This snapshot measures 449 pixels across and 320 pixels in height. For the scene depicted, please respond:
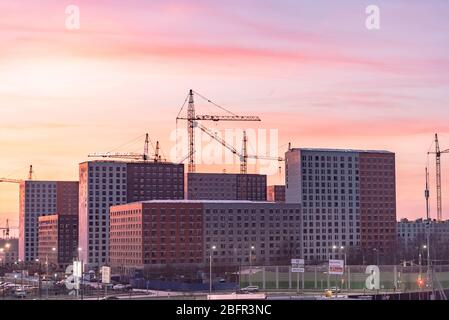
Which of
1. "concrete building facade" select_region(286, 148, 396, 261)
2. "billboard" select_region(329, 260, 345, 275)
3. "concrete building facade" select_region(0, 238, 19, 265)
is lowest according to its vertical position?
"concrete building facade" select_region(0, 238, 19, 265)

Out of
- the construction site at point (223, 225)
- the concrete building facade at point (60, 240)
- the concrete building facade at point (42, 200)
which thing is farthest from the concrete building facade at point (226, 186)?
the concrete building facade at point (60, 240)

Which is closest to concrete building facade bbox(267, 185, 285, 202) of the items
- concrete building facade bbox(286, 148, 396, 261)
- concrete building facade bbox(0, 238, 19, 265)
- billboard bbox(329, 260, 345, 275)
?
concrete building facade bbox(0, 238, 19, 265)

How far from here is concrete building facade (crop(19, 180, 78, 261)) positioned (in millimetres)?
180125

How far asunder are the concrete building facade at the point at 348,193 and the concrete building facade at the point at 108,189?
28.0m

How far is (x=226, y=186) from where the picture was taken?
18225 centimetres

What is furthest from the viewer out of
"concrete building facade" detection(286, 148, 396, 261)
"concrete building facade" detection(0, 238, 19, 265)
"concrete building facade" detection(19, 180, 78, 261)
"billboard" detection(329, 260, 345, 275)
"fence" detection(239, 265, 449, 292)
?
"concrete building facade" detection(19, 180, 78, 261)

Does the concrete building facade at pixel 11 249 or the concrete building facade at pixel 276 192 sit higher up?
the concrete building facade at pixel 276 192

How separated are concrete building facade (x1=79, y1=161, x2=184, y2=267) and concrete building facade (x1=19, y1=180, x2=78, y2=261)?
37.7 m

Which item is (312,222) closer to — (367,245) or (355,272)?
(367,245)

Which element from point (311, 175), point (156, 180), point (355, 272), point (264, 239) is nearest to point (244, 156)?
point (156, 180)

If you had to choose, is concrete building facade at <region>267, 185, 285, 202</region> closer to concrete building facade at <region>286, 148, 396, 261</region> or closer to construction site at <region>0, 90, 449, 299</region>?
construction site at <region>0, 90, 449, 299</region>

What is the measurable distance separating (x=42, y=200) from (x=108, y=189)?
51282mm

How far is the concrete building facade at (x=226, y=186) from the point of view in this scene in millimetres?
176125

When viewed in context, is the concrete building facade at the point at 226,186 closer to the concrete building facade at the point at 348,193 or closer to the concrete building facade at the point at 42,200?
the concrete building facade at the point at 42,200
